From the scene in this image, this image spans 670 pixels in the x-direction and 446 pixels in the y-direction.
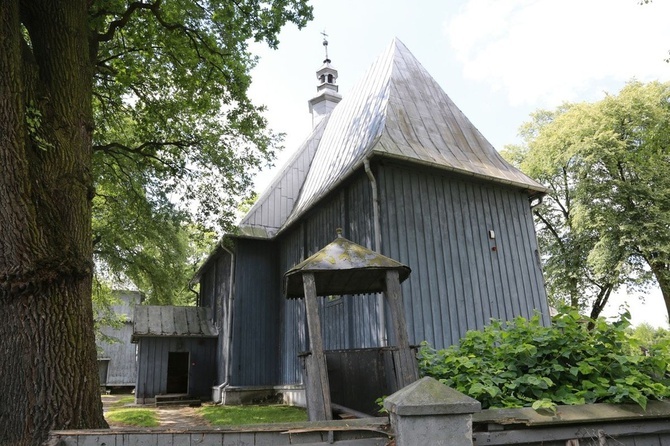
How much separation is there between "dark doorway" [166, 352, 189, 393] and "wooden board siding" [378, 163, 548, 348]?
441 inches

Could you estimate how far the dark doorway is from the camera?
16484 mm

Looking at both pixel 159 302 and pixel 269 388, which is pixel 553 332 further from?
pixel 159 302

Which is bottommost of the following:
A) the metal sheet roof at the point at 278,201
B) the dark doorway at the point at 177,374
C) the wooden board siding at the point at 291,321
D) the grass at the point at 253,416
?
the grass at the point at 253,416

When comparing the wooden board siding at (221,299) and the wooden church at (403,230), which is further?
the wooden board siding at (221,299)

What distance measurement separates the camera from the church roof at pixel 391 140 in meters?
9.21

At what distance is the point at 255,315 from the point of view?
1395 centimetres

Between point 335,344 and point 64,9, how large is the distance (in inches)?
294

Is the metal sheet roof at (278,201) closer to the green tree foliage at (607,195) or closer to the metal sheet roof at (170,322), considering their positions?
the metal sheet roof at (170,322)

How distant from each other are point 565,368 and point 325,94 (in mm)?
23363

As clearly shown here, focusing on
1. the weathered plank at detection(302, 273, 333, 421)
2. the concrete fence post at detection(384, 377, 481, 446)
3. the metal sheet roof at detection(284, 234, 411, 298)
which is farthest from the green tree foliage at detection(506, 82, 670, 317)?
the concrete fence post at detection(384, 377, 481, 446)

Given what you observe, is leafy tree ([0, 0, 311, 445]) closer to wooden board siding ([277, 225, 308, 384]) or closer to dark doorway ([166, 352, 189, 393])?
wooden board siding ([277, 225, 308, 384])

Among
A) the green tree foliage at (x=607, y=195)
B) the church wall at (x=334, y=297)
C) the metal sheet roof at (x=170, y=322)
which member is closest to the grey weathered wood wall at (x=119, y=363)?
the metal sheet roof at (x=170, y=322)

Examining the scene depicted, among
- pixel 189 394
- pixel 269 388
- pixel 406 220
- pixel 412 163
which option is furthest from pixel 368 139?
pixel 189 394

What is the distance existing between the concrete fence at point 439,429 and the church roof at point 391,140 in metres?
5.66
